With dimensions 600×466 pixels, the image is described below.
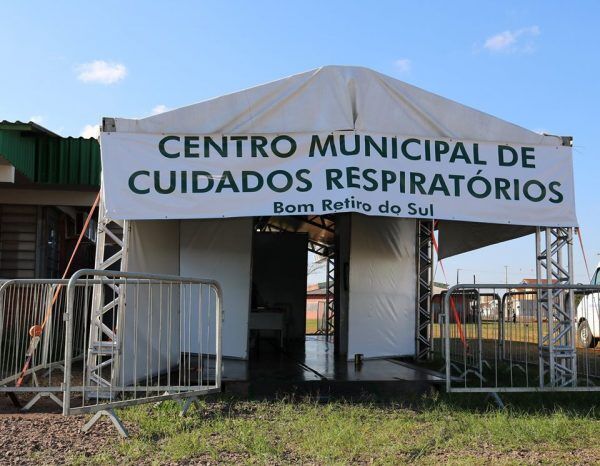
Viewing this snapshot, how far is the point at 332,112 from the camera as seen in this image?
7441 mm

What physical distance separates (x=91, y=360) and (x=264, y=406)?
6.25 ft

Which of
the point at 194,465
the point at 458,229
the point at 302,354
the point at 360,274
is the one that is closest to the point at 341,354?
the point at 302,354

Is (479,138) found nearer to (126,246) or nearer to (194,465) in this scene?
(126,246)

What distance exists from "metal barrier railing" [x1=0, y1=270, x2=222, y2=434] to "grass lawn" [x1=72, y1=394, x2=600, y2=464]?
35 centimetres

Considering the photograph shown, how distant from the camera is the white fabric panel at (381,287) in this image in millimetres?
10922

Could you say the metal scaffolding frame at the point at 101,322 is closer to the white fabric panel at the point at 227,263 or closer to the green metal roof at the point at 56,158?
the white fabric panel at the point at 227,263

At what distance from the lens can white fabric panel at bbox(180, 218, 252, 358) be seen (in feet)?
33.0

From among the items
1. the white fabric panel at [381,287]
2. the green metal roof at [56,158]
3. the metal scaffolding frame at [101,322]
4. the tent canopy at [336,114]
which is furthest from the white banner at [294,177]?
the green metal roof at [56,158]

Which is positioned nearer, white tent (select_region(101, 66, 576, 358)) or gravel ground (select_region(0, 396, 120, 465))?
gravel ground (select_region(0, 396, 120, 465))

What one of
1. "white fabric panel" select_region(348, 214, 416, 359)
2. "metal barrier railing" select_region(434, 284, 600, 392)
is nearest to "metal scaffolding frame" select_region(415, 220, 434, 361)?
"white fabric panel" select_region(348, 214, 416, 359)

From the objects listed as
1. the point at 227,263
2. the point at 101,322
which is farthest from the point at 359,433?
the point at 227,263

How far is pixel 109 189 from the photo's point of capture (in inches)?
276

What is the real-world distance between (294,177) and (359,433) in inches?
123

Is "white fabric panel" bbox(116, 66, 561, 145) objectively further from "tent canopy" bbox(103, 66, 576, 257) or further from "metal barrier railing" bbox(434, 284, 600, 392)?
"metal barrier railing" bbox(434, 284, 600, 392)
